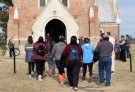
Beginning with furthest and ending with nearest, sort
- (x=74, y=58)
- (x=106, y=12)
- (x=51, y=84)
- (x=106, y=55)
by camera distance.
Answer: (x=106, y=12) → (x=51, y=84) → (x=106, y=55) → (x=74, y=58)

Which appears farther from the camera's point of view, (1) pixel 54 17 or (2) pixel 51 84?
(1) pixel 54 17

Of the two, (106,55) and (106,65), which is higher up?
(106,55)

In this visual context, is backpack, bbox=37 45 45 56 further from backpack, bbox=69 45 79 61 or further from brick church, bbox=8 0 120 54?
brick church, bbox=8 0 120 54

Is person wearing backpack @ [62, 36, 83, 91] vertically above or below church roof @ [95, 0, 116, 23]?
below

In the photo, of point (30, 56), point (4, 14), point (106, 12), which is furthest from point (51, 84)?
point (106, 12)

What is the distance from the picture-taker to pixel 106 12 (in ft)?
173

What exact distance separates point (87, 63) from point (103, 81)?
1081 mm

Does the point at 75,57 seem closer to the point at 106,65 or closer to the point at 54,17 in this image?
the point at 106,65

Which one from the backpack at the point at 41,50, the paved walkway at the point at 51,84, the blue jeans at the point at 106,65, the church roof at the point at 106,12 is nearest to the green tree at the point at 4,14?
the church roof at the point at 106,12

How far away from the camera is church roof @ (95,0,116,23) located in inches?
2028

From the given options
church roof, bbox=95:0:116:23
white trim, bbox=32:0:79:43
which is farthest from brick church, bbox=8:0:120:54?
church roof, bbox=95:0:116:23

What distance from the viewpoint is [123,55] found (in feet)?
89.9

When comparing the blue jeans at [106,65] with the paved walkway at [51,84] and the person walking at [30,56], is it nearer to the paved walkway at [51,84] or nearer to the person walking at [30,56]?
the paved walkway at [51,84]

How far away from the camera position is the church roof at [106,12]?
51.5m
